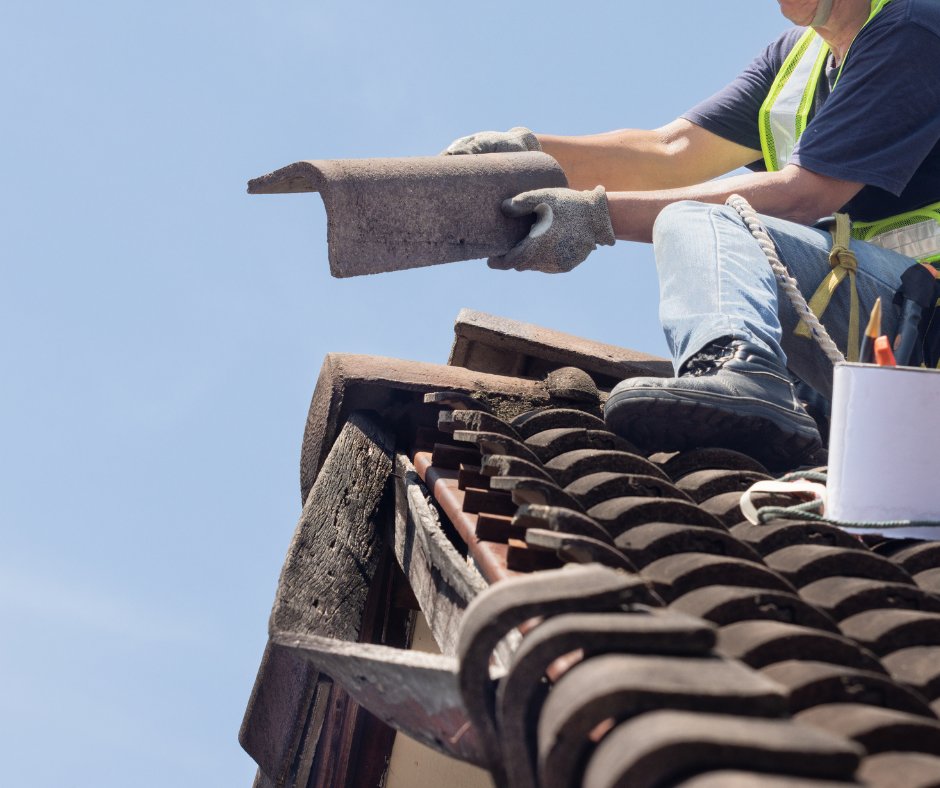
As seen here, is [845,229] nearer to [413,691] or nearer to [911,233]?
[911,233]

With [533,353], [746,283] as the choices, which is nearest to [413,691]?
[746,283]

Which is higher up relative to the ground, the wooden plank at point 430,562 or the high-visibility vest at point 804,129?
the high-visibility vest at point 804,129

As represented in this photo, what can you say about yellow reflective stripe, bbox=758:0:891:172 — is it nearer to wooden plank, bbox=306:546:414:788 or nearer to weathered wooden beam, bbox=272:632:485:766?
wooden plank, bbox=306:546:414:788

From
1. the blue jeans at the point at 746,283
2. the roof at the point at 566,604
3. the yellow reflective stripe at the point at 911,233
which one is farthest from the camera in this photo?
the yellow reflective stripe at the point at 911,233

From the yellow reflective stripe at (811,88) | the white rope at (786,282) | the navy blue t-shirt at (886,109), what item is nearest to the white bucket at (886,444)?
the white rope at (786,282)

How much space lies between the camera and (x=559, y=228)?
133 inches

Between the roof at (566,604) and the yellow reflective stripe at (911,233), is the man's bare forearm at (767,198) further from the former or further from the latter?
the roof at (566,604)

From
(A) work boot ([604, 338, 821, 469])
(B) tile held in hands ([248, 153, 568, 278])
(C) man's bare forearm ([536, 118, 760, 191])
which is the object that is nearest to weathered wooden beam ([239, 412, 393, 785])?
(B) tile held in hands ([248, 153, 568, 278])

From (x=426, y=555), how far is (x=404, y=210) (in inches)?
42.4

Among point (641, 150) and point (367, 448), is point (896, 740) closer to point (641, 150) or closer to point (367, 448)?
point (367, 448)

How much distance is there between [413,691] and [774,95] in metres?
3.12

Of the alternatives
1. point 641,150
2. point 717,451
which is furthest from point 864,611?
point 641,150

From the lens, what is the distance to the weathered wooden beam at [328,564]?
3045mm

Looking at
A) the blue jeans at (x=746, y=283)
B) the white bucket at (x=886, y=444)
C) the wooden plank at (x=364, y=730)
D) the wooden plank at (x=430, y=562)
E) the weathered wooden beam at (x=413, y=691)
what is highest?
the blue jeans at (x=746, y=283)
